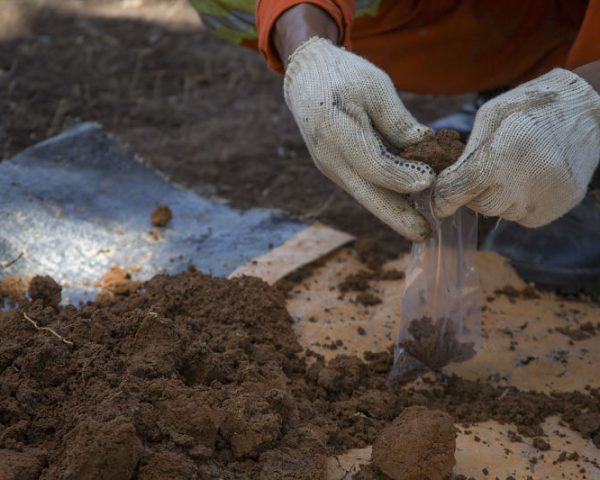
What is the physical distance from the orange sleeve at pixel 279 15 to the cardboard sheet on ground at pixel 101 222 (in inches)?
22.2

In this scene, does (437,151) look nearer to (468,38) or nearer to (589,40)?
(589,40)

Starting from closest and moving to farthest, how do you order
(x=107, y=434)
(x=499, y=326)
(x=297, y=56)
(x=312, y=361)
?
1. (x=107, y=434)
2. (x=297, y=56)
3. (x=312, y=361)
4. (x=499, y=326)

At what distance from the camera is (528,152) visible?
1.49m

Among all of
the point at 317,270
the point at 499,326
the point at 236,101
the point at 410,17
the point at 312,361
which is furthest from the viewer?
the point at 236,101

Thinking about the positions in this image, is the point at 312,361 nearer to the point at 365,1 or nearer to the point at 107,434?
the point at 107,434

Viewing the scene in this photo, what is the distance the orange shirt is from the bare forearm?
495mm

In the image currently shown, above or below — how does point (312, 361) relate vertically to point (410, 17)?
below

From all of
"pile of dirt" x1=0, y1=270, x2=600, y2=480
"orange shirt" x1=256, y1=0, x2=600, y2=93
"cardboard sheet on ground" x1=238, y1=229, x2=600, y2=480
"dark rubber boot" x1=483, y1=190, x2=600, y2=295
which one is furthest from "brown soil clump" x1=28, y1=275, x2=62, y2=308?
"dark rubber boot" x1=483, y1=190, x2=600, y2=295

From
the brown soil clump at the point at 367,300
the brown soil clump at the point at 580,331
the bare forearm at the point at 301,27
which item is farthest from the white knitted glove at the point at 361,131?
the brown soil clump at the point at 580,331

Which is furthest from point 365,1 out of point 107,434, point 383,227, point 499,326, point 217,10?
point 107,434

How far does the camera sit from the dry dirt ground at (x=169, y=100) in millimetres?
2645

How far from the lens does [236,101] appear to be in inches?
126

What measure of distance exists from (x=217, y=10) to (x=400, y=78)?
0.59m

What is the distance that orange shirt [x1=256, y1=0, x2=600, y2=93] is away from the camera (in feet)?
7.60
